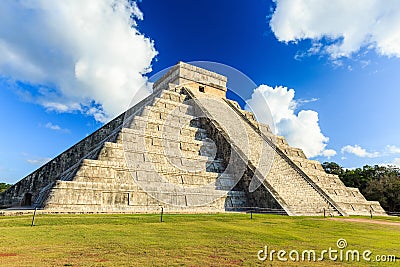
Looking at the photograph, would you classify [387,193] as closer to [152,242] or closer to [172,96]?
[172,96]

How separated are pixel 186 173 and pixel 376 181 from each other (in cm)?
2091

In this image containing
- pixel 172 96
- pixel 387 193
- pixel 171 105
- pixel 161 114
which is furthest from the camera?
pixel 387 193

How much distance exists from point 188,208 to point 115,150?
4.61 m

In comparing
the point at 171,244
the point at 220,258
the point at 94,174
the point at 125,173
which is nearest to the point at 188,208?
the point at 125,173

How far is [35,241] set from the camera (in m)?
6.06

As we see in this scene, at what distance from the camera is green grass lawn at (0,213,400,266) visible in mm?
4859

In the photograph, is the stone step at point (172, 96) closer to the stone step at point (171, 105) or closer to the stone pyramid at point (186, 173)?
the stone pyramid at point (186, 173)

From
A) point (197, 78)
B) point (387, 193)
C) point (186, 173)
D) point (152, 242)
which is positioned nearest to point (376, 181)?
point (387, 193)

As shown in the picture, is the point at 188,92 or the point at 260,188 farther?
the point at 188,92

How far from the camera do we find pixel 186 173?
604 inches

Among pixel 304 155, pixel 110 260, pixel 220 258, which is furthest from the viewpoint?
pixel 304 155

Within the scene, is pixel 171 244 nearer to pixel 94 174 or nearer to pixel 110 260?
pixel 110 260

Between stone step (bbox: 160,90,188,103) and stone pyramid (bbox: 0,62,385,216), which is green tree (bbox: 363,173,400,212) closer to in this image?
stone pyramid (bbox: 0,62,385,216)

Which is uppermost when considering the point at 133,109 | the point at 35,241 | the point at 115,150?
the point at 133,109
